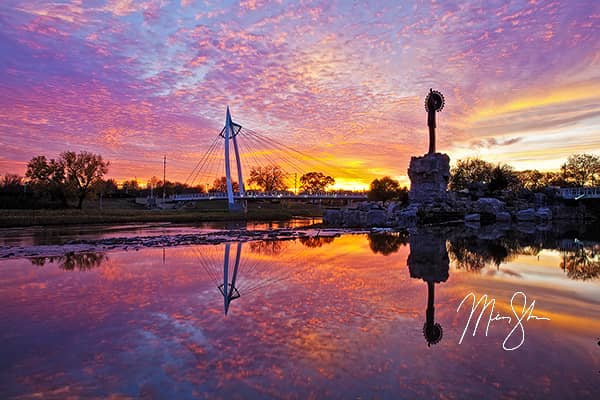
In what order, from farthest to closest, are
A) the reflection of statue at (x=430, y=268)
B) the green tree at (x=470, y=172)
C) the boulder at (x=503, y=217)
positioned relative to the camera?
the green tree at (x=470, y=172) < the boulder at (x=503, y=217) < the reflection of statue at (x=430, y=268)

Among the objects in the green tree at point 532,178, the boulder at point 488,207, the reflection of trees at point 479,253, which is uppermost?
the green tree at point 532,178

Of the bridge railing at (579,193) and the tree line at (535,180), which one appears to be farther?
the tree line at (535,180)

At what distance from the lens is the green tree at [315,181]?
120m

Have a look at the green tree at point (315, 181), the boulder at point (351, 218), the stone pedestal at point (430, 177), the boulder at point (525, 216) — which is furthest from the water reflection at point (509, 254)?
the green tree at point (315, 181)

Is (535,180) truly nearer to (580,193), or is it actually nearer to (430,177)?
(580,193)

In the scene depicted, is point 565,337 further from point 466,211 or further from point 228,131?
point 228,131

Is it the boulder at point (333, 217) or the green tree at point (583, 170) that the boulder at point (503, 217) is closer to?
the boulder at point (333, 217)

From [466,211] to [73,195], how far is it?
60.3 m

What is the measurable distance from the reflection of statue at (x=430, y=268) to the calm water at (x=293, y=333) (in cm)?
6

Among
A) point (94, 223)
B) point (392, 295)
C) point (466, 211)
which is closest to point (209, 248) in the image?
point (392, 295)

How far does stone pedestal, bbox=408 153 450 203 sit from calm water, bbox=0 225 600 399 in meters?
28.8

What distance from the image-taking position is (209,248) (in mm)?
18609

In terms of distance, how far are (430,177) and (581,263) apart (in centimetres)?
2805

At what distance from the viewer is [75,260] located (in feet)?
47.5
